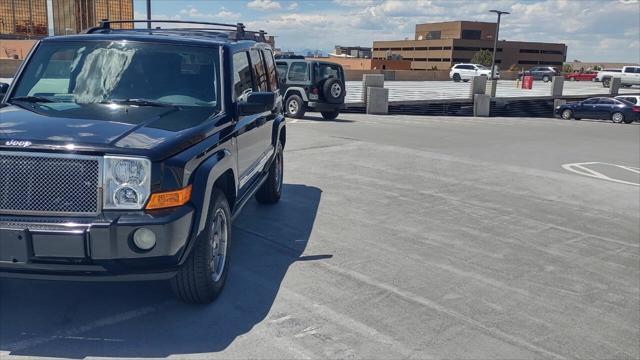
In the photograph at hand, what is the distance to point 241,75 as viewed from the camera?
524cm

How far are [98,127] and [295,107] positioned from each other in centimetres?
1534

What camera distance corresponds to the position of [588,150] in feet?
54.7

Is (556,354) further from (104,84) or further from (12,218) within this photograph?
(104,84)

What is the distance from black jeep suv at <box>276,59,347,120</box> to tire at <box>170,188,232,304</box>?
564 inches

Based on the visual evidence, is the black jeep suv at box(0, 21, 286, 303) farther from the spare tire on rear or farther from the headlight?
the spare tire on rear

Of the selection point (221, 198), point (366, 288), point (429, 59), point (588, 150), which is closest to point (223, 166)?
point (221, 198)

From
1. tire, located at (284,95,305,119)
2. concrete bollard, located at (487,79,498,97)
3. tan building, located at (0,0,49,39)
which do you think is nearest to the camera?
tire, located at (284,95,305,119)

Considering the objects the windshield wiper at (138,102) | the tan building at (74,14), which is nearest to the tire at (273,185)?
the windshield wiper at (138,102)

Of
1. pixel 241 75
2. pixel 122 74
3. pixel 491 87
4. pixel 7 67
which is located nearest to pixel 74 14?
pixel 7 67

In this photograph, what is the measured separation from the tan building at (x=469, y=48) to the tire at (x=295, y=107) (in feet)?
340

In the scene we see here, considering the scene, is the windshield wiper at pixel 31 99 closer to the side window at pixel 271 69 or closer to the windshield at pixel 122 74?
the windshield at pixel 122 74

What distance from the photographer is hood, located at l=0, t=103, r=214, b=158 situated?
3385 millimetres

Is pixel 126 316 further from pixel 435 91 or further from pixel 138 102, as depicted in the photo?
pixel 435 91

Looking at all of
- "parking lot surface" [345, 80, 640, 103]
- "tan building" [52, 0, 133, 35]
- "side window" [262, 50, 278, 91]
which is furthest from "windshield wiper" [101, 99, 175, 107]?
"tan building" [52, 0, 133, 35]
